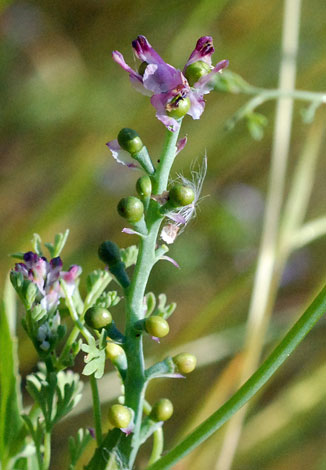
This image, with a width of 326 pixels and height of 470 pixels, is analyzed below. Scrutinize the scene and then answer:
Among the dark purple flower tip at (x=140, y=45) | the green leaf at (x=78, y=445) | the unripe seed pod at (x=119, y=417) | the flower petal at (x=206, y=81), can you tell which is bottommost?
the green leaf at (x=78, y=445)

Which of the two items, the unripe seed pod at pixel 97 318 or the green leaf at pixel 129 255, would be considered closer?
the unripe seed pod at pixel 97 318

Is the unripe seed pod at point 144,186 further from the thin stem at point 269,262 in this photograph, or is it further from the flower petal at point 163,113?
the thin stem at point 269,262

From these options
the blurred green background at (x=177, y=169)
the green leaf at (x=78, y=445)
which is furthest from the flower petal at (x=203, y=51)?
the blurred green background at (x=177, y=169)

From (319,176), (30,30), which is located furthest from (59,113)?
(319,176)

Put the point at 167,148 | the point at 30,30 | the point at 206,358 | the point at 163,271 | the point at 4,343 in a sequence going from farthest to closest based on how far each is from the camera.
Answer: the point at 30,30 < the point at 163,271 < the point at 206,358 < the point at 4,343 < the point at 167,148

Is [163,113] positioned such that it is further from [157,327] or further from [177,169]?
[177,169]

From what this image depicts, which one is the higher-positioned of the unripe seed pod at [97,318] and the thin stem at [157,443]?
the unripe seed pod at [97,318]

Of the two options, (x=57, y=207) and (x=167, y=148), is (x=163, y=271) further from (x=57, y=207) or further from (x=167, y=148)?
(x=167, y=148)
